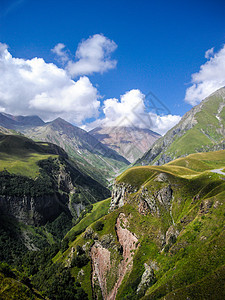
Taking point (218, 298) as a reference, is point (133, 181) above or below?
above

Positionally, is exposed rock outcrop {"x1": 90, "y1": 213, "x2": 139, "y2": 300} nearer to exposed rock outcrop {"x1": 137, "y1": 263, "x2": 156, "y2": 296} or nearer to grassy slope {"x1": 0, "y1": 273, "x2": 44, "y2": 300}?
exposed rock outcrop {"x1": 137, "y1": 263, "x2": 156, "y2": 296}

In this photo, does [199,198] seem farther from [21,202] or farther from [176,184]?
[21,202]

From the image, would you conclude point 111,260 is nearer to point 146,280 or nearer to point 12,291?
point 146,280

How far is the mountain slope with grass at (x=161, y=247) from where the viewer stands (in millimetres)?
38531

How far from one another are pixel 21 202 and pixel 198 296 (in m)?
194

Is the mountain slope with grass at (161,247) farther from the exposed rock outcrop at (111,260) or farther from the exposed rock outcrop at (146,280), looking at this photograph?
the exposed rock outcrop at (146,280)

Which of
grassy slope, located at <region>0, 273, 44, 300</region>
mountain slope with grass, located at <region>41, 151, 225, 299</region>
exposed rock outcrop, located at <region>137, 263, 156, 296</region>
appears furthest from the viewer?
exposed rock outcrop, located at <region>137, 263, 156, 296</region>

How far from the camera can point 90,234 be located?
85188mm

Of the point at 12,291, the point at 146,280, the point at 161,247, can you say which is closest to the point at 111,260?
the point at 146,280

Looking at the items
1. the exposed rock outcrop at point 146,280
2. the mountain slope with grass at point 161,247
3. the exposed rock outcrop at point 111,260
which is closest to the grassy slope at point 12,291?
the mountain slope with grass at point 161,247

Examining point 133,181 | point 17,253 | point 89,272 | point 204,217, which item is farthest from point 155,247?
point 17,253

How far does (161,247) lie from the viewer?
6362 centimetres

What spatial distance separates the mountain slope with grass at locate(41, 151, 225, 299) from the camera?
38.5 metres

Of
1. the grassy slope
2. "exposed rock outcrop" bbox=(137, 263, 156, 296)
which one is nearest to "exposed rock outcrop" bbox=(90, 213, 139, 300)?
"exposed rock outcrop" bbox=(137, 263, 156, 296)
